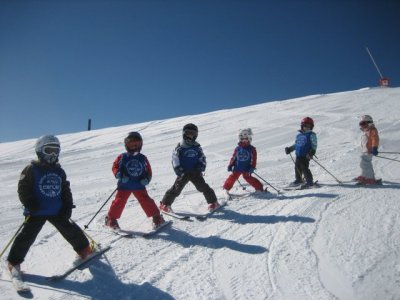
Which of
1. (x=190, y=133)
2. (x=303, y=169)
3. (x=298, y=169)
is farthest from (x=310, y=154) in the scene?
(x=190, y=133)

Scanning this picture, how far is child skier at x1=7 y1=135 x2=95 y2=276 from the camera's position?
4062 mm

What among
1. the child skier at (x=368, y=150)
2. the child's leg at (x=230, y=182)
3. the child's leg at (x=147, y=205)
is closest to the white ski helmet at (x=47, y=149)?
the child's leg at (x=147, y=205)

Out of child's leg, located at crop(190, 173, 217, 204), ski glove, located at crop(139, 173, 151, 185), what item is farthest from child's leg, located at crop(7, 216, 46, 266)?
child's leg, located at crop(190, 173, 217, 204)

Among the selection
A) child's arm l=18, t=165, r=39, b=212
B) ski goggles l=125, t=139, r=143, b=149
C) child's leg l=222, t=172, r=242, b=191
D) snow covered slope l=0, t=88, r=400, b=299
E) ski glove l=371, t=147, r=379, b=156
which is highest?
ski goggles l=125, t=139, r=143, b=149

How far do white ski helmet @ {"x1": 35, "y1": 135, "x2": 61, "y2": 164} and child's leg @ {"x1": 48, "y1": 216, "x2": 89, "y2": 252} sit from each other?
764 mm

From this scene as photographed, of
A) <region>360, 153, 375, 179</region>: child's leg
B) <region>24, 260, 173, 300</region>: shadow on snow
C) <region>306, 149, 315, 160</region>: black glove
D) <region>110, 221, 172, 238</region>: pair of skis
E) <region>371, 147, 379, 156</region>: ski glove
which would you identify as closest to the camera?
<region>24, 260, 173, 300</region>: shadow on snow

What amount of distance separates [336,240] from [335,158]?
646cm

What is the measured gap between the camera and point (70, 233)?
4391 mm

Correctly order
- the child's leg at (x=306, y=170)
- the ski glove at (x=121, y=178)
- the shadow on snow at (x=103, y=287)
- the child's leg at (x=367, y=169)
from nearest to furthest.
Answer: the shadow on snow at (x=103, y=287) < the ski glove at (x=121, y=178) < the child's leg at (x=367, y=169) < the child's leg at (x=306, y=170)

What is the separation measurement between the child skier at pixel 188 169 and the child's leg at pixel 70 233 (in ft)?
6.86

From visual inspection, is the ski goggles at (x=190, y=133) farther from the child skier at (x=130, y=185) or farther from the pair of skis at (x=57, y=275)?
the pair of skis at (x=57, y=275)

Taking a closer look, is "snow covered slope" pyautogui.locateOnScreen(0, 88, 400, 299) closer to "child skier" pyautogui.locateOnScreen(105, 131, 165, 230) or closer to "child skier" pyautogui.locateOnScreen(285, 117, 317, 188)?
"child skier" pyautogui.locateOnScreen(105, 131, 165, 230)

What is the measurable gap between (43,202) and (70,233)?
20.9 inches

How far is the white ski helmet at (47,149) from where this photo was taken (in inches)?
169
